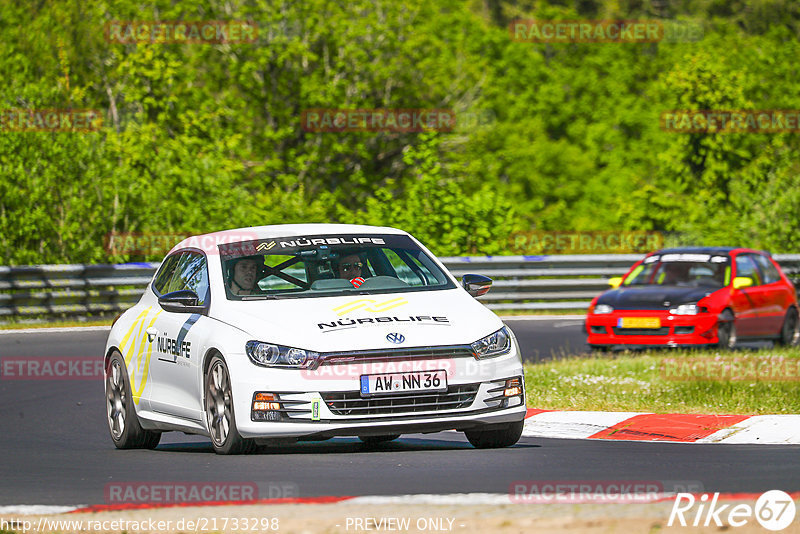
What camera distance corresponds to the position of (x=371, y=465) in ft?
28.9

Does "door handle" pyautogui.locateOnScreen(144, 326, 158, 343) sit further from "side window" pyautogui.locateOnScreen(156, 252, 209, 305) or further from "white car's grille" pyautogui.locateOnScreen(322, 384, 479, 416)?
"white car's grille" pyautogui.locateOnScreen(322, 384, 479, 416)

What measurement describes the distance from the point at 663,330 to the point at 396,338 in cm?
1009

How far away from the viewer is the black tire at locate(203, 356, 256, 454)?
917cm

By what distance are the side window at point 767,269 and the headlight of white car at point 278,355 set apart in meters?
12.7

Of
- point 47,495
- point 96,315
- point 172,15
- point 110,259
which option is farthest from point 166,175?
point 47,495

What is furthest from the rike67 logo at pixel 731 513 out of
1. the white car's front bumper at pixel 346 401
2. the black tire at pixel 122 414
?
the black tire at pixel 122 414

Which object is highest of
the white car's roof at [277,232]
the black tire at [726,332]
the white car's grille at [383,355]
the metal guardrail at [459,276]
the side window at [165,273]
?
the white car's roof at [277,232]

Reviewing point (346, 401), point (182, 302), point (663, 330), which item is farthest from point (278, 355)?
point (663, 330)

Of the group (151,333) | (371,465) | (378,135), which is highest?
(151,333)

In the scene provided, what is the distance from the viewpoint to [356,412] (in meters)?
8.93

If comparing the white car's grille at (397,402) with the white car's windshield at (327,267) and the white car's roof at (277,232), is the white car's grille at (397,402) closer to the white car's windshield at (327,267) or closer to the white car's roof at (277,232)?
the white car's windshield at (327,267)

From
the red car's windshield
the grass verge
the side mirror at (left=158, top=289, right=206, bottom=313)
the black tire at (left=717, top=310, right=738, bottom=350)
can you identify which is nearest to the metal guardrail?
the red car's windshield

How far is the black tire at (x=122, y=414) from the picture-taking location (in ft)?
35.1

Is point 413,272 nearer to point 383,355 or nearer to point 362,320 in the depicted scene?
point 362,320
